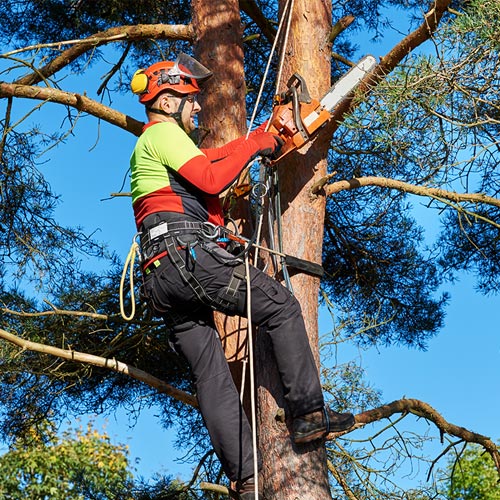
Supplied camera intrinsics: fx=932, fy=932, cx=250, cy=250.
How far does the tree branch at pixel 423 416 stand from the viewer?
504cm

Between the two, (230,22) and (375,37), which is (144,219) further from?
(375,37)

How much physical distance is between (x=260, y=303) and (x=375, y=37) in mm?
4957

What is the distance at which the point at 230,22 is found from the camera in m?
5.62

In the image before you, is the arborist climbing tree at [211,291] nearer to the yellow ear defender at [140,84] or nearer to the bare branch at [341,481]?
the yellow ear defender at [140,84]

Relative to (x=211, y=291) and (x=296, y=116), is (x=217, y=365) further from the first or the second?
(x=296, y=116)

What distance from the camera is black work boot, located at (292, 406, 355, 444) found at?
4.12 metres

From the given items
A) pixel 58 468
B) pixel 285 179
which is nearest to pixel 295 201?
pixel 285 179

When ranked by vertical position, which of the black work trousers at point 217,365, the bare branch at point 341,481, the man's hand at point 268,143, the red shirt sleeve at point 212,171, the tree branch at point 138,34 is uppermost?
the tree branch at point 138,34

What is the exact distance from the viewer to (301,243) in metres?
4.71

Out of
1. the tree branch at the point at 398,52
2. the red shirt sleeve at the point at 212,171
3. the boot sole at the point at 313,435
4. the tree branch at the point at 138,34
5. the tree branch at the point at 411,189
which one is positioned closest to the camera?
the red shirt sleeve at the point at 212,171

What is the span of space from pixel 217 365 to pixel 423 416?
180cm

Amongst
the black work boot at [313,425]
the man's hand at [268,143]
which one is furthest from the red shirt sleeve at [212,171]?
the black work boot at [313,425]

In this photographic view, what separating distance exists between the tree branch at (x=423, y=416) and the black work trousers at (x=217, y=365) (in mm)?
988

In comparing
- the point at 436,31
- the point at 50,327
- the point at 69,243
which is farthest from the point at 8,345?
the point at 436,31
